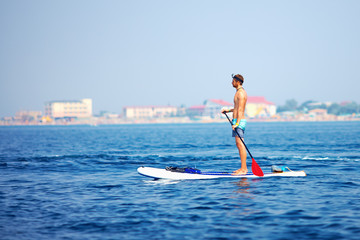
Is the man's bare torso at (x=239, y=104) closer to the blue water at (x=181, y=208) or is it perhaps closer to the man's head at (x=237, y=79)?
the man's head at (x=237, y=79)

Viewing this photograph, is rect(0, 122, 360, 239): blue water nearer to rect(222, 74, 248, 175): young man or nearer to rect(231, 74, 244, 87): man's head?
rect(222, 74, 248, 175): young man

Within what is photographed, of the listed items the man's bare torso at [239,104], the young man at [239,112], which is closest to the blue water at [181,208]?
the young man at [239,112]

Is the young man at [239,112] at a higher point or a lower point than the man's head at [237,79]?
lower

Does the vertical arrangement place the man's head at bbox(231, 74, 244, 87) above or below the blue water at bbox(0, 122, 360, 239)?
above

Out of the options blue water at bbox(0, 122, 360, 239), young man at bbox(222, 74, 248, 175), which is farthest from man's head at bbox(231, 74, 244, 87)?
blue water at bbox(0, 122, 360, 239)

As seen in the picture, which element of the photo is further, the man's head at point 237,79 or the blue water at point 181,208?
the man's head at point 237,79

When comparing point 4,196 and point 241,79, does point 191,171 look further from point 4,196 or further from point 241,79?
point 4,196

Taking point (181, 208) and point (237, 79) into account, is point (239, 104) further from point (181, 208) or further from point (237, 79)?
point (181, 208)

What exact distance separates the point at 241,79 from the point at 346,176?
17.9 ft

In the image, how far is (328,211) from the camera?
9.96 metres

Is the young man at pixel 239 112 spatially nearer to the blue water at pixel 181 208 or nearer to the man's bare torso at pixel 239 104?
the man's bare torso at pixel 239 104

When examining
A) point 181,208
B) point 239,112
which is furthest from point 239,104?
point 181,208

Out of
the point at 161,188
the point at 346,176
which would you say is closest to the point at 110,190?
the point at 161,188

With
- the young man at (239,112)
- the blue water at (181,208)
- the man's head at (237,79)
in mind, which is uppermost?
the man's head at (237,79)
